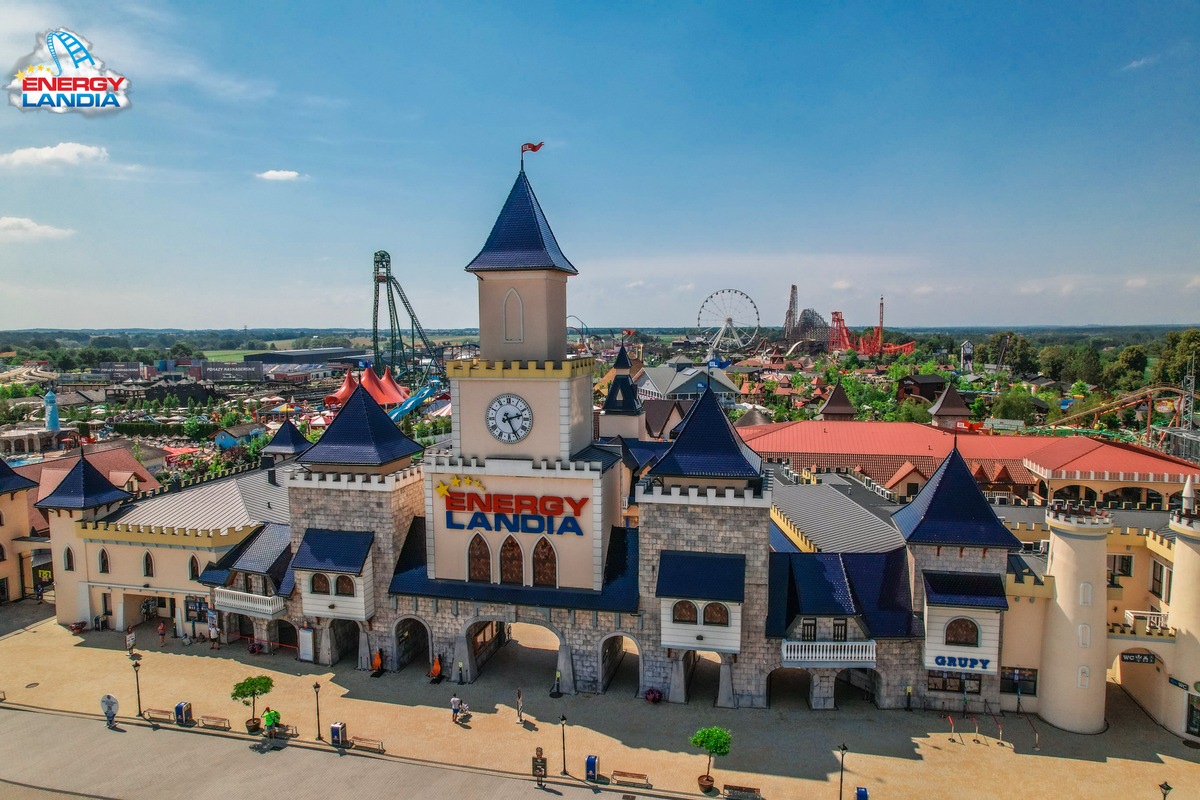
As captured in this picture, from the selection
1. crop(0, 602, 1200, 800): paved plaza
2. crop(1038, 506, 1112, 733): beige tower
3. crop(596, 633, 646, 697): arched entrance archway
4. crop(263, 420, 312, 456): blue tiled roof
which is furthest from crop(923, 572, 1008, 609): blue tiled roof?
crop(263, 420, 312, 456): blue tiled roof

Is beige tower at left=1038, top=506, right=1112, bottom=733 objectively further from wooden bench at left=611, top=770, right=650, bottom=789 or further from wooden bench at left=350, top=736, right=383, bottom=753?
wooden bench at left=350, top=736, right=383, bottom=753

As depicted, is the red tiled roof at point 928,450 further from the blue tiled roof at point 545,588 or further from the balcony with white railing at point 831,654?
the blue tiled roof at point 545,588

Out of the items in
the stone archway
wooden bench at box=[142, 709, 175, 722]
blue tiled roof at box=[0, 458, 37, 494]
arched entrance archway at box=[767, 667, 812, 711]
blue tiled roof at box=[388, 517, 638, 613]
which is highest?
blue tiled roof at box=[0, 458, 37, 494]

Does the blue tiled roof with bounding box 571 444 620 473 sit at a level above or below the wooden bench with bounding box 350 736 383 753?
above

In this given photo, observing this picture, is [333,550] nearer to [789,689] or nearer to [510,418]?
[510,418]

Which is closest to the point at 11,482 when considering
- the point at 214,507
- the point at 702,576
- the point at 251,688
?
the point at 214,507

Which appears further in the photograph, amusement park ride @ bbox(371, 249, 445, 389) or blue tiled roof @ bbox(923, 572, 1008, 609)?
amusement park ride @ bbox(371, 249, 445, 389)
